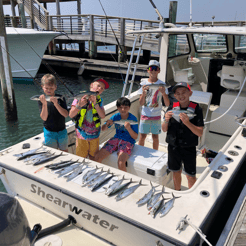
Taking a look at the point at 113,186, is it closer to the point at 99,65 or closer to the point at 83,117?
the point at 83,117

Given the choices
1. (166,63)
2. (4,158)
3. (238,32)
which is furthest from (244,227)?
(166,63)

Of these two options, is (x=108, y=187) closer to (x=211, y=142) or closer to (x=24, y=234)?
(x=24, y=234)

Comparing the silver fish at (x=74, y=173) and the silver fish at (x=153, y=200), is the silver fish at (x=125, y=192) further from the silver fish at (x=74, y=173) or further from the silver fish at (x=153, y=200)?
the silver fish at (x=74, y=173)

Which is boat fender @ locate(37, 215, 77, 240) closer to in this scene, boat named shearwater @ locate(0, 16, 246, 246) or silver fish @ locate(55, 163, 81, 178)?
boat named shearwater @ locate(0, 16, 246, 246)

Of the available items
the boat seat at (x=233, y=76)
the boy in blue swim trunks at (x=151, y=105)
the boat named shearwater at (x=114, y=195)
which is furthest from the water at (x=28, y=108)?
the boat seat at (x=233, y=76)

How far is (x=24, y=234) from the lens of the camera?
1366 millimetres

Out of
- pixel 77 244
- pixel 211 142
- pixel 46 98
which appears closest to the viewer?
pixel 77 244

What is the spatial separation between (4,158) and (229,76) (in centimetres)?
432

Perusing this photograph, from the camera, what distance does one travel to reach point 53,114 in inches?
115

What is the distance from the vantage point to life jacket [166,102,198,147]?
246 cm

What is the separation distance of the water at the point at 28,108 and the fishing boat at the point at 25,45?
101 cm

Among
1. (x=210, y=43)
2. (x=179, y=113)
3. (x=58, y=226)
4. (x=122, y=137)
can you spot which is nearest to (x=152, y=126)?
(x=122, y=137)

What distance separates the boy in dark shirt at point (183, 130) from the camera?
2.38 meters

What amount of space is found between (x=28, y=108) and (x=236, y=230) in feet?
32.7
